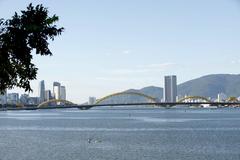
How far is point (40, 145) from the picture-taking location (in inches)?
2589

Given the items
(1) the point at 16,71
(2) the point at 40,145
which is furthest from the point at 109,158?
(1) the point at 16,71

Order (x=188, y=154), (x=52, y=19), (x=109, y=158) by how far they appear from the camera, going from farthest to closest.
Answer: (x=188, y=154)
(x=109, y=158)
(x=52, y=19)

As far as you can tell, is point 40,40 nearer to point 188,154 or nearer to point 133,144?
point 188,154

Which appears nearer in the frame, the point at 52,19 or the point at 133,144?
the point at 52,19

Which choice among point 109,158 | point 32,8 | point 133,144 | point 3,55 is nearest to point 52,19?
point 32,8

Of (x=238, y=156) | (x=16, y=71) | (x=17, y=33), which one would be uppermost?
(x=17, y=33)

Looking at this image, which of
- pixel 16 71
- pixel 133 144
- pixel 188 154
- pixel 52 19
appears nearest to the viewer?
pixel 52 19

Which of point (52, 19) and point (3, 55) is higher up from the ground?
point (52, 19)

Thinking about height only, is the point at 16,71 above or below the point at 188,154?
above

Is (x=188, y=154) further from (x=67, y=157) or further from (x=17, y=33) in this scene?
(x=17, y=33)

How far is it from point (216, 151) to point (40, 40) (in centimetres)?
4264

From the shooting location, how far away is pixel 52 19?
50.4 feet

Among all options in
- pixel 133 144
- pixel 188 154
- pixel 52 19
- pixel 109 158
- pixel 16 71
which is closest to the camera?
pixel 52 19

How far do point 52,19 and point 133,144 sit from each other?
50990 millimetres
